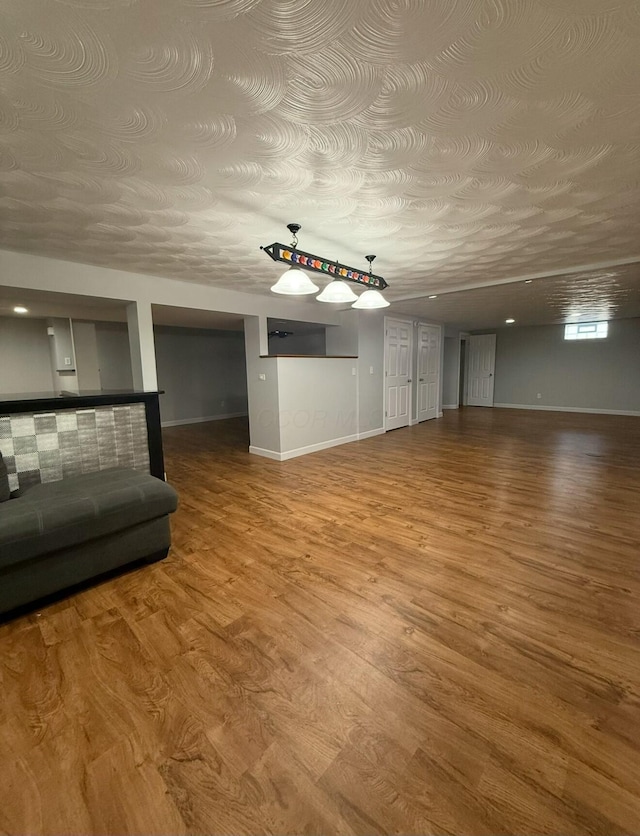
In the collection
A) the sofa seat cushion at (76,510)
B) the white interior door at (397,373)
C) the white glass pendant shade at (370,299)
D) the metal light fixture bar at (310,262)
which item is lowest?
the sofa seat cushion at (76,510)

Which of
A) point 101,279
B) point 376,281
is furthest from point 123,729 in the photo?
point 101,279

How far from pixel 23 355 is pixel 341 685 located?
23.8 ft

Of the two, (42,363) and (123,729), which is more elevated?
(42,363)

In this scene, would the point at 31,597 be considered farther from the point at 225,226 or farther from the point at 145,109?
the point at 225,226

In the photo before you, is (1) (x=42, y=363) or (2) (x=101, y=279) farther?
(1) (x=42, y=363)

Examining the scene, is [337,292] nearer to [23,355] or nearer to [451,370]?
[23,355]

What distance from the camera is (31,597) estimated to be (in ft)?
6.09

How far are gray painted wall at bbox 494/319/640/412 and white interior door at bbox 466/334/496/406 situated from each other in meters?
0.17

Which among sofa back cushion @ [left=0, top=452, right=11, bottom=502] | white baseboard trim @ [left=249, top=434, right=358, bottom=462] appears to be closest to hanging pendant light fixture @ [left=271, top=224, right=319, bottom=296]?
sofa back cushion @ [left=0, top=452, right=11, bottom=502]

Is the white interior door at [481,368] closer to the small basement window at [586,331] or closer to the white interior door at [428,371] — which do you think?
the small basement window at [586,331]

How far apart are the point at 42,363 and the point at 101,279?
3.67 meters

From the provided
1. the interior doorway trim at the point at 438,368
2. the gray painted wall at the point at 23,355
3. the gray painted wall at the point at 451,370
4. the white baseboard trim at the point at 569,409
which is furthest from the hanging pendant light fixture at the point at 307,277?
the white baseboard trim at the point at 569,409

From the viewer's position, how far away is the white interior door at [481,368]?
9.60 meters

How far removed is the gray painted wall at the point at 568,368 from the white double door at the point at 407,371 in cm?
282
